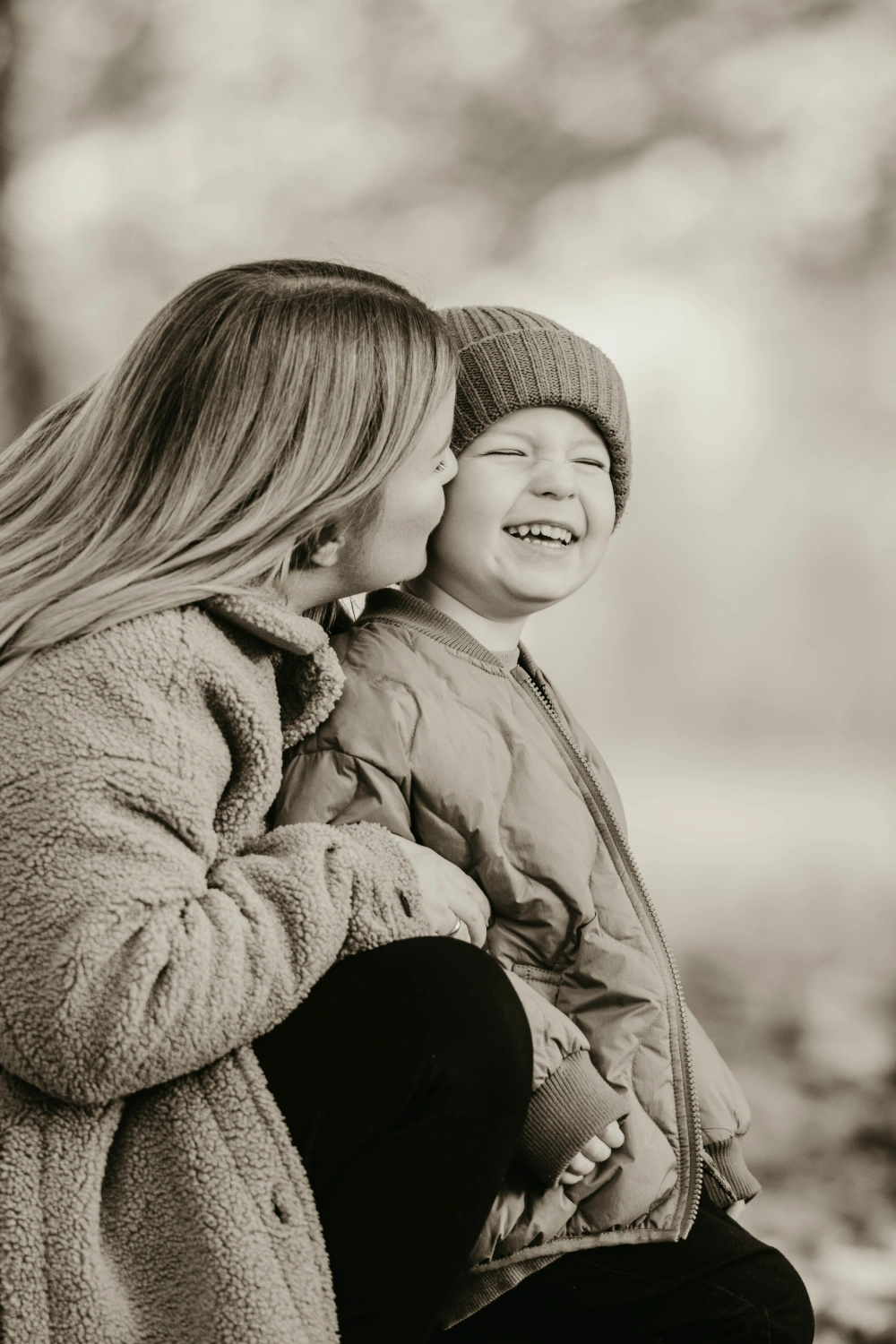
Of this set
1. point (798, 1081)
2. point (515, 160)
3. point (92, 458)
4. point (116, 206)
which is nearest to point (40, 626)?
point (92, 458)

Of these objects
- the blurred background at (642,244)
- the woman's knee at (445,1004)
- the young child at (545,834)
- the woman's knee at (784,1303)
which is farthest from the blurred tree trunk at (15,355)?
the woman's knee at (784,1303)

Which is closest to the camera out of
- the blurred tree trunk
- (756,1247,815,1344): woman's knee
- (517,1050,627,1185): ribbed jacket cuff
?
(517,1050,627,1185): ribbed jacket cuff

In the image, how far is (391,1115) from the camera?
0.96m

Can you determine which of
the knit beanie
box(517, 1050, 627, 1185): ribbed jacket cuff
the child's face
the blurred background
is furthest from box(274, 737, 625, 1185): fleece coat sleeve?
the blurred background

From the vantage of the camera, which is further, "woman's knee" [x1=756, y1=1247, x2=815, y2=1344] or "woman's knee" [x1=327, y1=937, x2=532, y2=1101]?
"woman's knee" [x1=756, y1=1247, x2=815, y2=1344]

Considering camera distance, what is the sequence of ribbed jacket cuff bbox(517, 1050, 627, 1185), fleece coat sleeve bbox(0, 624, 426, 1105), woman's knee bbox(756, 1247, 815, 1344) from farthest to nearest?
1. woman's knee bbox(756, 1247, 815, 1344)
2. ribbed jacket cuff bbox(517, 1050, 627, 1185)
3. fleece coat sleeve bbox(0, 624, 426, 1105)

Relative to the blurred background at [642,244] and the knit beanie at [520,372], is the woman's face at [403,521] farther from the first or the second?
the blurred background at [642,244]

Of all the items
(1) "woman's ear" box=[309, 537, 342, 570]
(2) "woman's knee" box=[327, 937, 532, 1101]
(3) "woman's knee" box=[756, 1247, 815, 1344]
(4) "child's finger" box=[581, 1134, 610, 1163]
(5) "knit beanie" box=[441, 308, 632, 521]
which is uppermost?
(5) "knit beanie" box=[441, 308, 632, 521]

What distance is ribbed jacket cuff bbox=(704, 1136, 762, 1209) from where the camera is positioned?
1282mm

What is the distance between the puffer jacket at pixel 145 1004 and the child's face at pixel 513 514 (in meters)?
0.37

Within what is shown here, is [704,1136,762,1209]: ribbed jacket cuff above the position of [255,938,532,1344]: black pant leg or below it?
below

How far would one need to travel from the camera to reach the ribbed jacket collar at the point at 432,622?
49.9 inches

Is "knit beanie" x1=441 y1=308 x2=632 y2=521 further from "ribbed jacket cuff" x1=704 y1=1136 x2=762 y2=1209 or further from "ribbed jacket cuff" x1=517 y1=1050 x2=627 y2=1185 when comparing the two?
"ribbed jacket cuff" x1=704 y1=1136 x2=762 y2=1209

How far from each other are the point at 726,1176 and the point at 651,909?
0.27m
